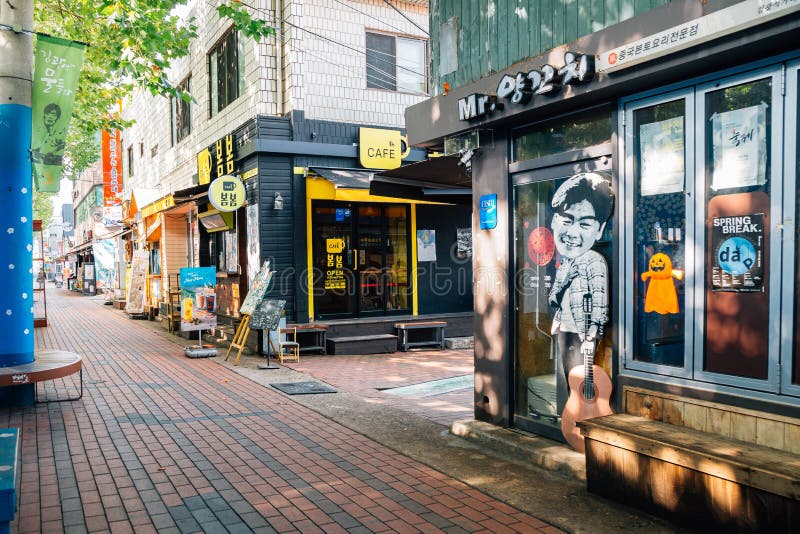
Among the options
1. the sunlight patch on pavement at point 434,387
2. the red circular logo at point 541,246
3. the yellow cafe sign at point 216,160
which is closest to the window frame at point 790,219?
the red circular logo at point 541,246

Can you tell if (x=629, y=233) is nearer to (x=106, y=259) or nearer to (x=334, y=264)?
(x=334, y=264)

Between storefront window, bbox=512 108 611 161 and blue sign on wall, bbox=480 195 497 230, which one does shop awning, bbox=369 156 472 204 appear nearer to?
blue sign on wall, bbox=480 195 497 230

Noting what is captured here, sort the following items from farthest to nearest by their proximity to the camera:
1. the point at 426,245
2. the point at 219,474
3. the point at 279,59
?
the point at 426,245 → the point at 279,59 → the point at 219,474

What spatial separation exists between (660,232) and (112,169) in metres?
26.5

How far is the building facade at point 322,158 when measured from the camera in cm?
Answer: 1191

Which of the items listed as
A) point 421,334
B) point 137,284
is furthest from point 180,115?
point 421,334

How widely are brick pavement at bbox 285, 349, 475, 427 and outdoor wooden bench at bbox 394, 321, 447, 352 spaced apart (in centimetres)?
22

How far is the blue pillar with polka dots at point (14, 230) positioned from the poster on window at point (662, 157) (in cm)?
696

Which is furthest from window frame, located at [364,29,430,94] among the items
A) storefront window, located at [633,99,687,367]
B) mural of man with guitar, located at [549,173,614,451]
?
storefront window, located at [633,99,687,367]

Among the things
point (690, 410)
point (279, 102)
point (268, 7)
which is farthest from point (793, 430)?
point (268, 7)

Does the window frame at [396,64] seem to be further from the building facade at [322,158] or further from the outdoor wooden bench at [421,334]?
the outdoor wooden bench at [421,334]

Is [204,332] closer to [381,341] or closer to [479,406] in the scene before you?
[381,341]

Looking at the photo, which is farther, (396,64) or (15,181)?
(396,64)

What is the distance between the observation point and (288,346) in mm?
11242
